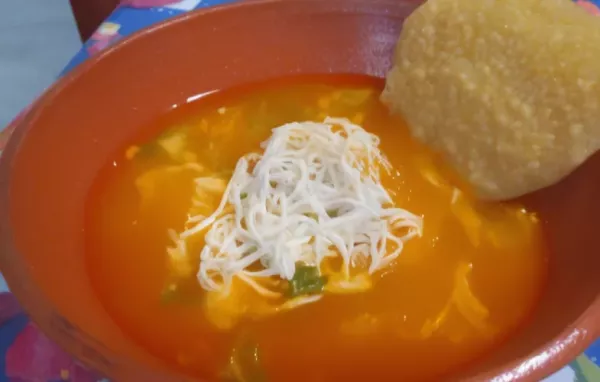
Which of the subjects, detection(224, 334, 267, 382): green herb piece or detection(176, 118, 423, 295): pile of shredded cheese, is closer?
detection(224, 334, 267, 382): green herb piece

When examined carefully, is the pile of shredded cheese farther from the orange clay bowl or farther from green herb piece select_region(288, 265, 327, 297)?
the orange clay bowl

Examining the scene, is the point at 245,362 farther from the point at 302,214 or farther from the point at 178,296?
the point at 302,214

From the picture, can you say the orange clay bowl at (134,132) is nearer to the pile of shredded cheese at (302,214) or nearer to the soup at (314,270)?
the soup at (314,270)

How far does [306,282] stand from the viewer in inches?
40.6

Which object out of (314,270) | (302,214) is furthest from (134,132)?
(314,270)

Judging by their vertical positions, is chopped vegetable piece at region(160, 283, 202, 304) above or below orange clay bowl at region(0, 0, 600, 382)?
below

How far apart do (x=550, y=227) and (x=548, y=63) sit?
0.29 metres

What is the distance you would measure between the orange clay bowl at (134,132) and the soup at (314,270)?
0.15 feet

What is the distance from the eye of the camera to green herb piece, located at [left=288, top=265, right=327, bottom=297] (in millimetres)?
1020

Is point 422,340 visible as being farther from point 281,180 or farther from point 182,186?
point 182,186

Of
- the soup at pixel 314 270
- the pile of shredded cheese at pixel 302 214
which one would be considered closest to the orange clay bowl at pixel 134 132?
the soup at pixel 314 270

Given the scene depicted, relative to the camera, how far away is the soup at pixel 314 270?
959 millimetres

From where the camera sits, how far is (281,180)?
3.86 feet

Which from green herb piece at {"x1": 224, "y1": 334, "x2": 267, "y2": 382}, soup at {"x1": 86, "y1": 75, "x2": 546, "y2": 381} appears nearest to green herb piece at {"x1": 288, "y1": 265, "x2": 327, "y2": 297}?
soup at {"x1": 86, "y1": 75, "x2": 546, "y2": 381}
